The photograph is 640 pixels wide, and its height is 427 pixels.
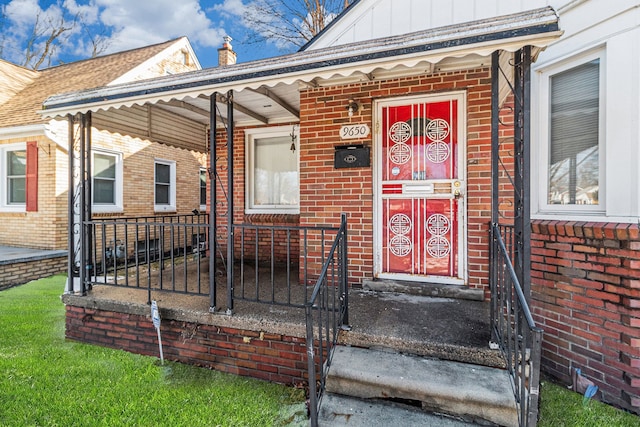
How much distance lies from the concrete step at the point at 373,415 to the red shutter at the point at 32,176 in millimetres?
8202

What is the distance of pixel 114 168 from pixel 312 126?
663 centimetres

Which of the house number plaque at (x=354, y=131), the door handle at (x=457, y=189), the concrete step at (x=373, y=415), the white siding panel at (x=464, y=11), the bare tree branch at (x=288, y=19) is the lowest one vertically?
the concrete step at (x=373, y=415)

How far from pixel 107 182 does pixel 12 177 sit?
200 cm

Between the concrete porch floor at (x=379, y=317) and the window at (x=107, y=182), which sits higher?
the window at (x=107, y=182)

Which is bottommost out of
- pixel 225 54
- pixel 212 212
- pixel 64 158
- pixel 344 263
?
pixel 344 263

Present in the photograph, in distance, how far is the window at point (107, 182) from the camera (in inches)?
315

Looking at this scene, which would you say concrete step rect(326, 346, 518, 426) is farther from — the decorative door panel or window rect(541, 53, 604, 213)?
window rect(541, 53, 604, 213)

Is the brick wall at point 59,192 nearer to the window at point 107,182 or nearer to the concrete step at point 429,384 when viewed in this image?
the window at point 107,182

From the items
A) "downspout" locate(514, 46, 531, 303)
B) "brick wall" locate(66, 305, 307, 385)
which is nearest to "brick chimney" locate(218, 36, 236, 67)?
"brick wall" locate(66, 305, 307, 385)

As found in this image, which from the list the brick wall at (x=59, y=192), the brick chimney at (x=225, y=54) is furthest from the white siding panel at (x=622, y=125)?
the brick chimney at (x=225, y=54)

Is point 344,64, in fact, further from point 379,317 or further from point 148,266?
point 148,266

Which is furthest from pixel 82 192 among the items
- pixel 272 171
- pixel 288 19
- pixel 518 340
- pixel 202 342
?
pixel 288 19

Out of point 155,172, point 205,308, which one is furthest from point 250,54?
point 205,308

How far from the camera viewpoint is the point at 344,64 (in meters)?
2.52
